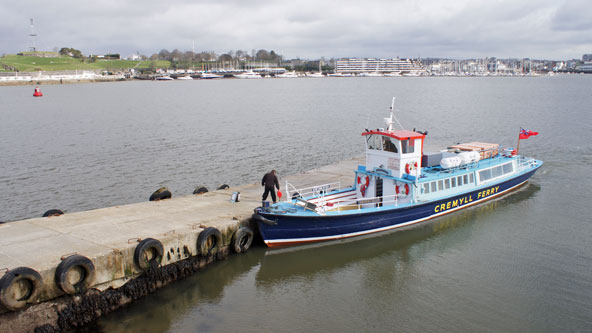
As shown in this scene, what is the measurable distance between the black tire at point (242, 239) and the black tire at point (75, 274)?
569 centimetres

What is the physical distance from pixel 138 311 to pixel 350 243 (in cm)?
922

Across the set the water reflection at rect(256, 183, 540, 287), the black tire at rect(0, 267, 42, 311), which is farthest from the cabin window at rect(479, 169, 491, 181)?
the black tire at rect(0, 267, 42, 311)

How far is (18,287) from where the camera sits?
11117 millimetres

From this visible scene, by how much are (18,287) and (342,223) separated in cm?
1177

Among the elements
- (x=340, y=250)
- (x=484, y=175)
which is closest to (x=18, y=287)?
(x=340, y=250)

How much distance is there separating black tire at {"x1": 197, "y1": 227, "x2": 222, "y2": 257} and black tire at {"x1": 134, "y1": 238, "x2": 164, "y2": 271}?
1595 mm

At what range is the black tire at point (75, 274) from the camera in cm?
1187

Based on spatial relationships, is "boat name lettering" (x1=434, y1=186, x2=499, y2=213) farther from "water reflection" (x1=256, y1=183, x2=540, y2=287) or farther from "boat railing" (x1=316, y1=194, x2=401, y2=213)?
"boat railing" (x1=316, y1=194, x2=401, y2=213)

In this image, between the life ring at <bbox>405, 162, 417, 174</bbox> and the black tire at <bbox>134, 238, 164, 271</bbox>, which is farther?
the life ring at <bbox>405, 162, 417, 174</bbox>

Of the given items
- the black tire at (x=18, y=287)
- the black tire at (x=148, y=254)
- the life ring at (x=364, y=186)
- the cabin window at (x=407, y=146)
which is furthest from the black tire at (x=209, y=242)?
the cabin window at (x=407, y=146)

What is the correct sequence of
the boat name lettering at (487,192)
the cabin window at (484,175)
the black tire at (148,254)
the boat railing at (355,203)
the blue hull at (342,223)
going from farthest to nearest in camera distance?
the cabin window at (484,175), the boat name lettering at (487,192), the boat railing at (355,203), the blue hull at (342,223), the black tire at (148,254)

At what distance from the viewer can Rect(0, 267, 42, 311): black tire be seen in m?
10.8

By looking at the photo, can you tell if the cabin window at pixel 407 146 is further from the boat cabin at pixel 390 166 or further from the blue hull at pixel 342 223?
the blue hull at pixel 342 223

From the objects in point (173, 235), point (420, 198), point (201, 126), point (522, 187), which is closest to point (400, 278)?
point (420, 198)
